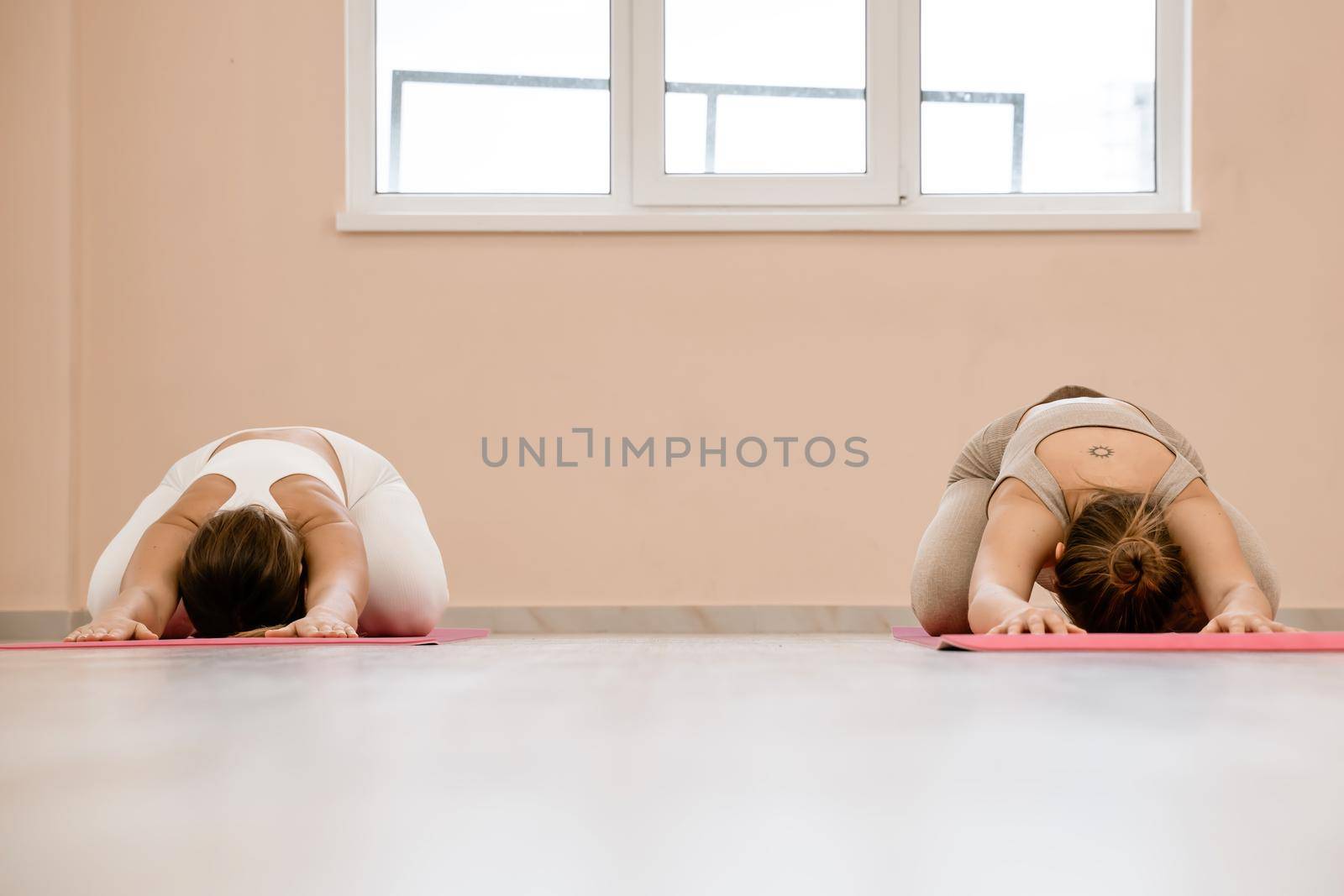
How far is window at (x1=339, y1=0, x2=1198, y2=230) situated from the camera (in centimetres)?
318

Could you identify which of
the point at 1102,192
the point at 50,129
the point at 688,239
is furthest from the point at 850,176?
the point at 50,129

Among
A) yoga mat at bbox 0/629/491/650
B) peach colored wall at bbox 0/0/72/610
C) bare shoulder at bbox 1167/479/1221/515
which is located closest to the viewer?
yoga mat at bbox 0/629/491/650

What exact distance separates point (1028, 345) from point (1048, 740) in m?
2.84

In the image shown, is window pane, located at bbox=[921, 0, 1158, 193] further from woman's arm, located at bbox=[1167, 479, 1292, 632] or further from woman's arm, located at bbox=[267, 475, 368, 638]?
woman's arm, located at bbox=[267, 475, 368, 638]

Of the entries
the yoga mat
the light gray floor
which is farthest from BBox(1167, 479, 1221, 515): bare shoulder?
the yoga mat

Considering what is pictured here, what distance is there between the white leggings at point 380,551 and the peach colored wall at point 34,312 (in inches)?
45.4

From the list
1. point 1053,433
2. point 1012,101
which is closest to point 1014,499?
point 1053,433

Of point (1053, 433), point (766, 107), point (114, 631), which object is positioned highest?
point (766, 107)

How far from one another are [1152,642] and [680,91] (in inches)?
99.6

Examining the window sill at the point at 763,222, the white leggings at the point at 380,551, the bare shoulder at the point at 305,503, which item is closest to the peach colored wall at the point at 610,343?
the window sill at the point at 763,222

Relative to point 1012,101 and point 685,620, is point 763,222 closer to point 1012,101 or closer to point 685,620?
point 1012,101

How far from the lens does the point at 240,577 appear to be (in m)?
1.56

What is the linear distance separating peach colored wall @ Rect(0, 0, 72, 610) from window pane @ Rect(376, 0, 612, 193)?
35.0 inches

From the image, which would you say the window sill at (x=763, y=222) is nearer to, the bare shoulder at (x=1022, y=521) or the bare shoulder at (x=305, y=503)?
the bare shoulder at (x=305, y=503)
